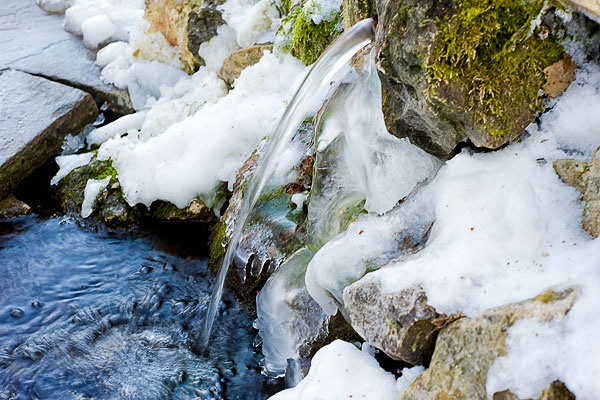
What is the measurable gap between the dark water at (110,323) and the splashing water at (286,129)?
0.54ft

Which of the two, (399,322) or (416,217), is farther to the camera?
(416,217)

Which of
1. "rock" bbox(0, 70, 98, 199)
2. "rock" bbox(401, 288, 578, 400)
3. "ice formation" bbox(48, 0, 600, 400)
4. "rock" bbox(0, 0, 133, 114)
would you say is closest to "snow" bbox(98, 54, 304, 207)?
"ice formation" bbox(48, 0, 600, 400)

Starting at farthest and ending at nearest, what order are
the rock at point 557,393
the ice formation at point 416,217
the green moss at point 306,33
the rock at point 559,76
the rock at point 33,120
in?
the rock at point 33,120, the green moss at point 306,33, the rock at point 559,76, the ice formation at point 416,217, the rock at point 557,393

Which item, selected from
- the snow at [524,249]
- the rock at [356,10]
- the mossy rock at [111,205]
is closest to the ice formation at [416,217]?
the snow at [524,249]

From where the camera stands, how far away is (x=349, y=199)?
354 cm

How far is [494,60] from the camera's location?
2.70 metres

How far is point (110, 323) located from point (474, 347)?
2924 millimetres

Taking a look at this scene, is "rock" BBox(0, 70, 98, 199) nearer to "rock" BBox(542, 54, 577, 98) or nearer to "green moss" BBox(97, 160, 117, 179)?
"green moss" BBox(97, 160, 117, 179)

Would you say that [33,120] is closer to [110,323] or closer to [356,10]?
[110,323]

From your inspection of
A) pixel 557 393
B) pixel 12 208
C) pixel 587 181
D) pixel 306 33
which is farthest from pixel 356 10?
pixel 12 208

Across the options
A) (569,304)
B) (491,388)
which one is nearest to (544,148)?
(569,304)

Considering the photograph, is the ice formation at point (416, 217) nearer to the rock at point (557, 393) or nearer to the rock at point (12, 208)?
the rock at point (557, 393)

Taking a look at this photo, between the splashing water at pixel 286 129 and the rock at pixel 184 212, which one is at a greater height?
the splashing water at pixel 286 129

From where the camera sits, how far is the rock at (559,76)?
279 cm
